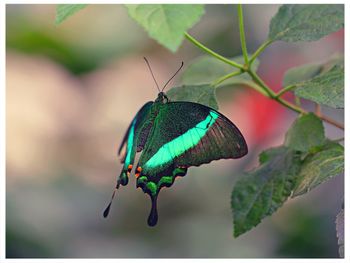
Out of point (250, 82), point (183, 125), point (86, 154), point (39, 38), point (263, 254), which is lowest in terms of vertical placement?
Result: point (263, 254)

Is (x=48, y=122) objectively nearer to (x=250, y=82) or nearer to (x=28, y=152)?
(x=28, y=152)

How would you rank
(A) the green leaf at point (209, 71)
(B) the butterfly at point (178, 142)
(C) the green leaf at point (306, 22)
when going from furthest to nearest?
(A) the green leaf at point (209, 71)
(C) the green leaf at point (306, 22)
(B) the butterfly at point (178, 142)

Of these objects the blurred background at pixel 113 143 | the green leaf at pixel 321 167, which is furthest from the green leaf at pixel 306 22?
the blurred background at pixel 113 143

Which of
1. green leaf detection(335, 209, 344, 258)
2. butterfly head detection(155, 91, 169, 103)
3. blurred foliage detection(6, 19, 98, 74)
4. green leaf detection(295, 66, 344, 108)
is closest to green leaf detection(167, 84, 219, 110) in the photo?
butterfly head detection(155, 91, 169, 103)

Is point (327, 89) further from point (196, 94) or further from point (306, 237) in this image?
point (306, 237)

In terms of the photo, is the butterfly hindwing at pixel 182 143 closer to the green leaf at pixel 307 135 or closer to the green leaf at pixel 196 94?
the green leaf at pixel 196 94

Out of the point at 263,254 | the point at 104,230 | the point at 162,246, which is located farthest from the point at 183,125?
the point at 104,230

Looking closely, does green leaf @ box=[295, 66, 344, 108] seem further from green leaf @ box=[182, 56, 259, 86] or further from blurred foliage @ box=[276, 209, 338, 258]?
blurred foliage @ box=[276, 209, 338, 258]
